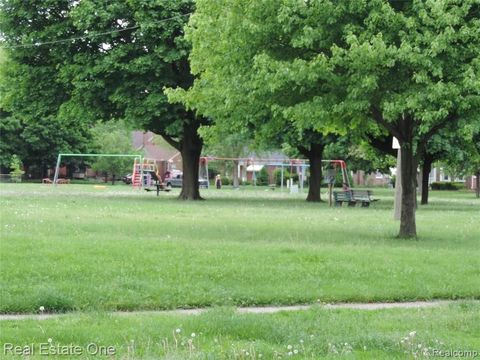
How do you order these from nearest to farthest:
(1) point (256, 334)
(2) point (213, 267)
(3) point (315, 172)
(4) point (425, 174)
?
1. (1) point (256, 334)
2. (2) point (213, 267)
3. (4) point (425, 174)
4. (3) point (315, 172)

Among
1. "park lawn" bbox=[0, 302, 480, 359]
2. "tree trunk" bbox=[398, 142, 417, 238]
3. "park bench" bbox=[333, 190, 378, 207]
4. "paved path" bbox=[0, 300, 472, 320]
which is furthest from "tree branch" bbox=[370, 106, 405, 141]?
"park bench" bbox=[333, 190, 378, 207]

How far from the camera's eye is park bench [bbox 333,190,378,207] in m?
34.7

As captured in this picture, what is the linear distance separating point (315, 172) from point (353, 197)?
6.55 meters

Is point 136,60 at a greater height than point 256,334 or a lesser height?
greater

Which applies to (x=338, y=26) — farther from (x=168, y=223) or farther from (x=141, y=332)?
(x=141, y=332)

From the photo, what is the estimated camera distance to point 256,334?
22.5 ft

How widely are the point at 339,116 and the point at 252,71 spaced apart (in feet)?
7.03

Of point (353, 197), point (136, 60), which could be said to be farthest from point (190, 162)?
point (353, 197)

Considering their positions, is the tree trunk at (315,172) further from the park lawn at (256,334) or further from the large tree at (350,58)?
the park lawn at (256,334)

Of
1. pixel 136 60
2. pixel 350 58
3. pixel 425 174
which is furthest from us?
pixel 425 174

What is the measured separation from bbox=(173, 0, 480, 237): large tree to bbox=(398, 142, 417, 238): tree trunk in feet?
4.13

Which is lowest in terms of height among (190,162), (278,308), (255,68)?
(278,308)

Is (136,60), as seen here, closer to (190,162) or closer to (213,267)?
(190,162)

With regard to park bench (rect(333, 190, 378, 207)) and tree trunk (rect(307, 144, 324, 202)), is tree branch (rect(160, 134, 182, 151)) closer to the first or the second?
tree trunk (rect(307, 144, 324, 202))
